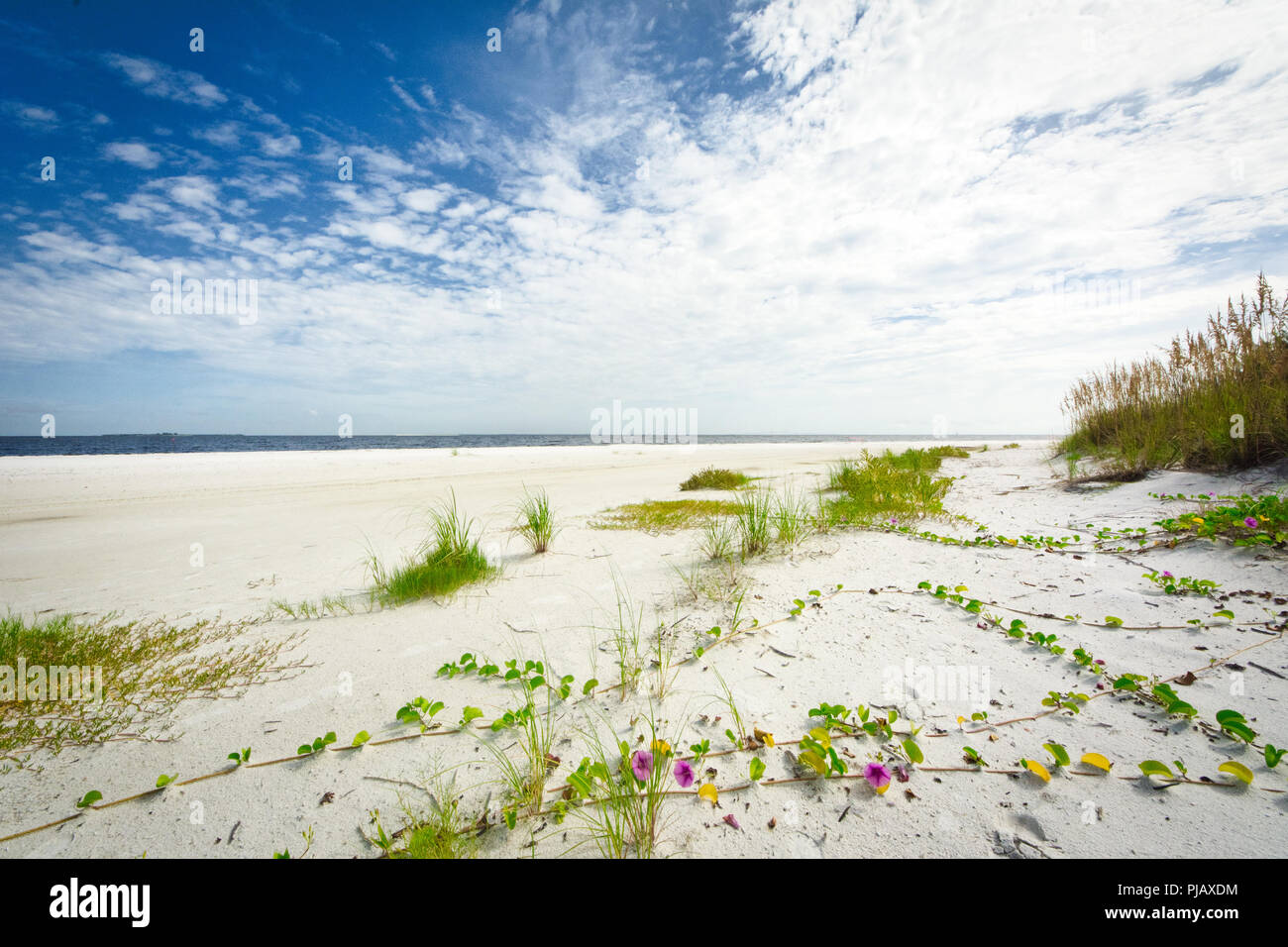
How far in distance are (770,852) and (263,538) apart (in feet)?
22.4

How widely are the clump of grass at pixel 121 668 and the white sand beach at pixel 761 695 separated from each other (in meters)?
0.13

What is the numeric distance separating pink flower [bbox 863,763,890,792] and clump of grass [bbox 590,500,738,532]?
409 cm

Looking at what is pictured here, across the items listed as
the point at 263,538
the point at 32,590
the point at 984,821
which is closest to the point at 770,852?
the point at 984,821

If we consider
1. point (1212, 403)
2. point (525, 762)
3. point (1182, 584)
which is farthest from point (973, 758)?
point (1212, 403)

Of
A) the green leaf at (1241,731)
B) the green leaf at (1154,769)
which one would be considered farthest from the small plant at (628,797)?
the green leaf at (1241,731)

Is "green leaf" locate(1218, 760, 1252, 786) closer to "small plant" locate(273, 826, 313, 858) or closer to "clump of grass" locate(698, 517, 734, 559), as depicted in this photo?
"clump of grass" locate(698, 517, 734, 559)

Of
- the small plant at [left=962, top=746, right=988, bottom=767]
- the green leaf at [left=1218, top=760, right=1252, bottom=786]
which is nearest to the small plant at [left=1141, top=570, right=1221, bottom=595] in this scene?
the green leaf at [left=1218, top=760, right=1252, bottom=786]

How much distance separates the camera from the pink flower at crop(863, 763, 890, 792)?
1564 millimetres

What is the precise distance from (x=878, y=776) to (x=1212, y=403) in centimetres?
844

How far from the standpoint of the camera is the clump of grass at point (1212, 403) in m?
5.43

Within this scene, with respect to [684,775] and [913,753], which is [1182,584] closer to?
[913,753]

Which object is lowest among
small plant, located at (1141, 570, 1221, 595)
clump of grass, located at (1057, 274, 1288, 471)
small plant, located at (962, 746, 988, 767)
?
small plant, located at (962, 746, 988, 767)

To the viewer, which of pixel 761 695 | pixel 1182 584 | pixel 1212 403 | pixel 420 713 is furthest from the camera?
pixel 1212 403

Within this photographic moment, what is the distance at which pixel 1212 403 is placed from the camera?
6223 millimetres
